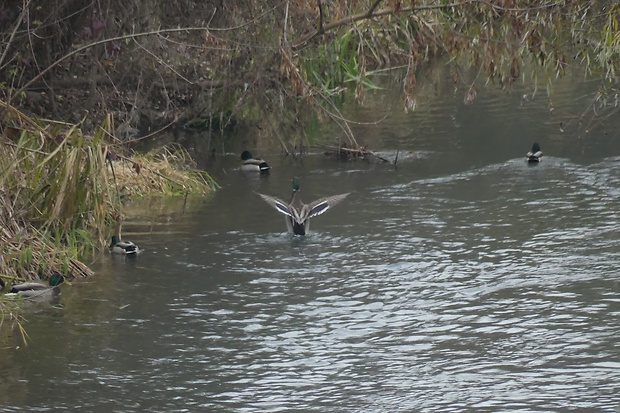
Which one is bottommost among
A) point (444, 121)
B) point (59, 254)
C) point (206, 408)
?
point (206, 408)

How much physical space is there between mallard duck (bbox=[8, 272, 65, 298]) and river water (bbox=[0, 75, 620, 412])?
0.49 ft

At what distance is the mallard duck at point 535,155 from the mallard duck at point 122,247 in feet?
25.4

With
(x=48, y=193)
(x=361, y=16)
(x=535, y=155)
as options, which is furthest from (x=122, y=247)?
(x=535, y=155)

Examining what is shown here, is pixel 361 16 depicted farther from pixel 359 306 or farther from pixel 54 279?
pixel 54 279

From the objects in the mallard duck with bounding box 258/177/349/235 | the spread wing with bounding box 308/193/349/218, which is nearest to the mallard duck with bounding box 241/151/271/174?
the spread wing with bounding box 308/193/349/218

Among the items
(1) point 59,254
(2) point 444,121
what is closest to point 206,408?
(1) point 59,254

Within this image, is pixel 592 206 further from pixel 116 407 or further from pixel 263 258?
pixel 116 407

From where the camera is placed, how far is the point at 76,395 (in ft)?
32.7

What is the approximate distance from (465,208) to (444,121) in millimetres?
8491

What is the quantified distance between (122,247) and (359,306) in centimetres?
371

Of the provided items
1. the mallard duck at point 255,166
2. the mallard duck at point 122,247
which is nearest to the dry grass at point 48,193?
the mallard duck at point 122,247

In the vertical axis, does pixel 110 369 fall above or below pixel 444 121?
below

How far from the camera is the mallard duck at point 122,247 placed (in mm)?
14797

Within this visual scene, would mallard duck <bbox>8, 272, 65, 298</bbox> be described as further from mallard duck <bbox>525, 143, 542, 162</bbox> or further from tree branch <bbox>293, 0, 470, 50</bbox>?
mallard duck <bbox>525, 143, 542, 162</bbox>
